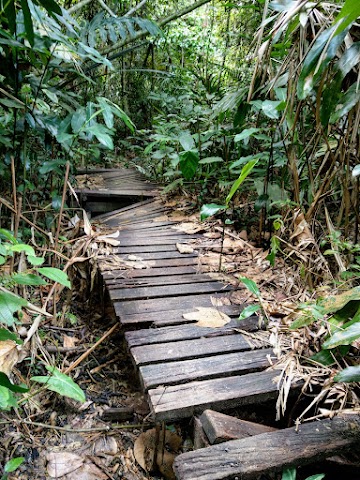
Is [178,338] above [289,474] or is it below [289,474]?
above

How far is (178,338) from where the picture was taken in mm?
1916

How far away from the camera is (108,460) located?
1.72 m

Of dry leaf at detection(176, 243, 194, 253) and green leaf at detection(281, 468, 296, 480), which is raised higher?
dry leaf at detection(176, 243, 194, 253)

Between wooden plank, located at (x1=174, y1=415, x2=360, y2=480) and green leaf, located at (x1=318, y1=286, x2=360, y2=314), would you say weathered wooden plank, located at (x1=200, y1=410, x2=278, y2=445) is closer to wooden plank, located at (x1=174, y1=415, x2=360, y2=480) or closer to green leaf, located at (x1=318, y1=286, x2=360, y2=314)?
wooden plank, located at (x1=174, y1=415, x2=360, y2=480)

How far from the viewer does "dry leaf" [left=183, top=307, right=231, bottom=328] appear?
80.4 inches

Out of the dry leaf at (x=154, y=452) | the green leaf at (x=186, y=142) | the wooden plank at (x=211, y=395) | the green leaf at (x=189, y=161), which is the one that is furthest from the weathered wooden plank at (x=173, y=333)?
the green leaf at (x=186, y=142)

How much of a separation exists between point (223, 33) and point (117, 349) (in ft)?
19.5

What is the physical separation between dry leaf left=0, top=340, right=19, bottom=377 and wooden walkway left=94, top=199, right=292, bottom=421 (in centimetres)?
52

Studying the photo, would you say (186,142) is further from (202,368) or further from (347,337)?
(347,337)

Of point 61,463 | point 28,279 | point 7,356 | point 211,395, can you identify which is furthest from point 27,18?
point 61,463

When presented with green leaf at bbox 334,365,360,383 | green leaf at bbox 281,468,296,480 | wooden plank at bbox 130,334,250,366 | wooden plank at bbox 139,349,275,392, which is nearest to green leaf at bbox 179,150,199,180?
wooden plank at bbox 130,334,250,366

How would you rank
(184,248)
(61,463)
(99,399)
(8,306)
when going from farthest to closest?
(184,248)
(99,399)
(61,463)
(8,306)

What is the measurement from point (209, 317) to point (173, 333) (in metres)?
0.25

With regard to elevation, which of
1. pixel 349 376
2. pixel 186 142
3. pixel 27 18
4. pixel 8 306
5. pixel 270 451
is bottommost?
pixel 270 451
